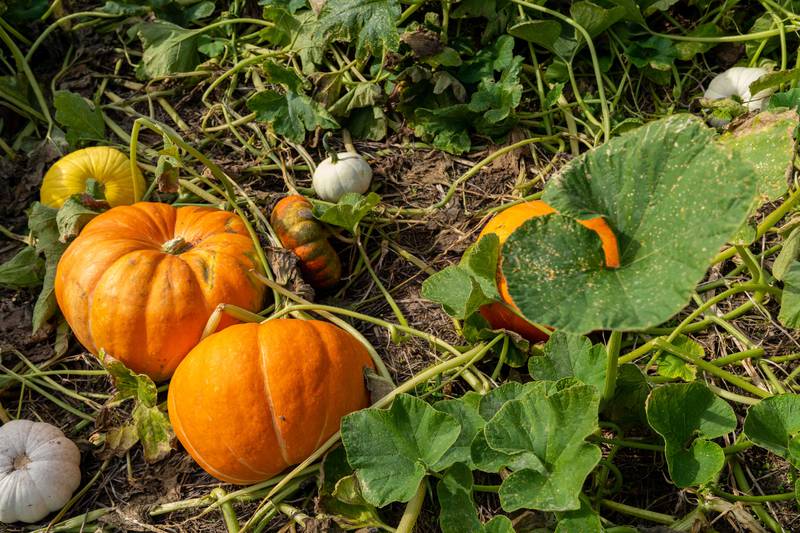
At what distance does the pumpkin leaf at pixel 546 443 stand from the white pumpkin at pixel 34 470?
1.21 meters

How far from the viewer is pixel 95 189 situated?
2.39 meters

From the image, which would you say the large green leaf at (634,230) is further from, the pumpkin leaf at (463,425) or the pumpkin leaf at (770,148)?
the pumpkin leaf at (463,425)

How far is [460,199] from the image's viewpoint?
2529 millimetres

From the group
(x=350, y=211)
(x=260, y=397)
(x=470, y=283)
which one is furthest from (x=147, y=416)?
(x=470, y=283)

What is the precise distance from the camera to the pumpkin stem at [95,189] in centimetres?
238

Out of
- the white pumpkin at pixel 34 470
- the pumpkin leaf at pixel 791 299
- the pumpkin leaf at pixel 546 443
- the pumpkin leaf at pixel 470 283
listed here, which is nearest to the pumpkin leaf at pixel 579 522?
the pumpkin leaf at pixel 546 443

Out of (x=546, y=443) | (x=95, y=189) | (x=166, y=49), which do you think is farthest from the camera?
(x=166, y=49)

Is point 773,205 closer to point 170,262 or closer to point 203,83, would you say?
point 170,262

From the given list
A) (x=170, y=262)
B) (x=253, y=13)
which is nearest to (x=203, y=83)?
(x=253, y=13)

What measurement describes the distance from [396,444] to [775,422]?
82 cm

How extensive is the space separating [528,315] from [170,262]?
1.20 meters

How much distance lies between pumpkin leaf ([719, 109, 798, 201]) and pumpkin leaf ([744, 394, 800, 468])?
442mm

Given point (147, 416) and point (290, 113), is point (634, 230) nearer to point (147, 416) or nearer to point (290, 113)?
point (147, 416)

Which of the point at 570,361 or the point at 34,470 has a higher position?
the point at 570,361
